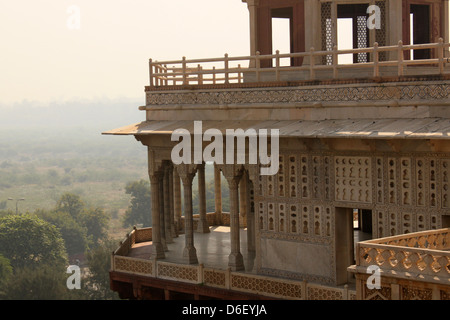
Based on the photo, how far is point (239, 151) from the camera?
61.6 feet

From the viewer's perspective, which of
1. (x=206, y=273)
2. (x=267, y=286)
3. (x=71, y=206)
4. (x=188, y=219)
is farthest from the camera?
(x=71, y=206)

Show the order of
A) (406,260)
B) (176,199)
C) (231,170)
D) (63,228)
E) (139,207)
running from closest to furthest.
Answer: (406,260) → (231,170) → (176,199) → (63,228) → (139,207)

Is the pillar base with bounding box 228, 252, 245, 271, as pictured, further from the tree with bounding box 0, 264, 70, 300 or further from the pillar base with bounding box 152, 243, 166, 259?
the tree with bounding box 0, 264, 70, 300

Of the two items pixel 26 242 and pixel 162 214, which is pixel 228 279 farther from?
pixel 26 242

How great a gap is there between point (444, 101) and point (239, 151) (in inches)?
196

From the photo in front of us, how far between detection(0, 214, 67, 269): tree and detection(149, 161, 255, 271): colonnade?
49.6 metres

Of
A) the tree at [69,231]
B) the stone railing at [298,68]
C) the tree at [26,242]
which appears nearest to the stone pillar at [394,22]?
the stone railing at [298,68]

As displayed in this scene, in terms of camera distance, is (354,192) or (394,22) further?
(394,22)

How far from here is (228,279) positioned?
1839 centimetres

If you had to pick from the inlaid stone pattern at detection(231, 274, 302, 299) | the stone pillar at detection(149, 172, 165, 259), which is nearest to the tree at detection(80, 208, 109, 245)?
the stone pillar at detection(149, 172, 165, 259)

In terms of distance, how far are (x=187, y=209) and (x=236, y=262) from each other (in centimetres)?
189

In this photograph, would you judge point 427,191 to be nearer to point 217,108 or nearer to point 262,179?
point 262,179

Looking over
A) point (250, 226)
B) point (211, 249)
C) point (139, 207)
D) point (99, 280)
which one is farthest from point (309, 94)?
point (139, 207)

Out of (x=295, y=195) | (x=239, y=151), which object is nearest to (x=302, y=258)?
(x=295, y=195)
